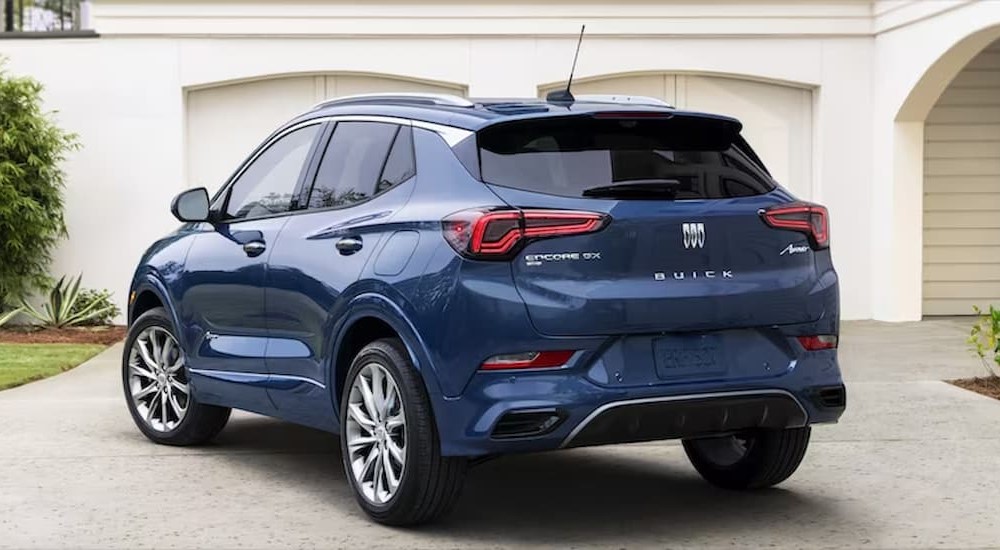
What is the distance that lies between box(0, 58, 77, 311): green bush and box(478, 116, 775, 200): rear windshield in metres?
10.5

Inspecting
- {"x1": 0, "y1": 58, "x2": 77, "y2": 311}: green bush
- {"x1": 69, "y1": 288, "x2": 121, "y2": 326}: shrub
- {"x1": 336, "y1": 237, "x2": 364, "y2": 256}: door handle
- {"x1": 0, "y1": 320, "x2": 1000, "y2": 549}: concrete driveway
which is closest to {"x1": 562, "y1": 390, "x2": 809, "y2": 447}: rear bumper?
{"x1": 0, "y1": 320, "x2": 1000, "y2": 549}: concrete driveway

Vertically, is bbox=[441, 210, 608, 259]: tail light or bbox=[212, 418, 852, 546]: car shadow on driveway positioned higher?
bbox=[441, 210, 608, 259]: tail light

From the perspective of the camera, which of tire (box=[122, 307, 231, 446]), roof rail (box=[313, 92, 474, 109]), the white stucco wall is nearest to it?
roof rail (box=[313, 92, 474, 109])

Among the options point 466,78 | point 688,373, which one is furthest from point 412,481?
point 466,78

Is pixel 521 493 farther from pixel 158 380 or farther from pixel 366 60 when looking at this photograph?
pixel 366 60

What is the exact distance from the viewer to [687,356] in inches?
233

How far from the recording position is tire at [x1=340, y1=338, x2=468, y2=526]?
598cm

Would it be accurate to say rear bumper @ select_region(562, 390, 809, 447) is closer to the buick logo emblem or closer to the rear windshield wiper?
the buick logo emblem

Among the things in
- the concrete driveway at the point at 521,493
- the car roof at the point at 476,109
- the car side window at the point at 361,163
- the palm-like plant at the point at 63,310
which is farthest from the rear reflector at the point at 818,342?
the palm-like plant at the point at 63,310

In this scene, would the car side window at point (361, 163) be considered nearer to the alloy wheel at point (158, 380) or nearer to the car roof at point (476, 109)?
the car roof at point (476, 109)

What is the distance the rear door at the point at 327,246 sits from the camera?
6492mm

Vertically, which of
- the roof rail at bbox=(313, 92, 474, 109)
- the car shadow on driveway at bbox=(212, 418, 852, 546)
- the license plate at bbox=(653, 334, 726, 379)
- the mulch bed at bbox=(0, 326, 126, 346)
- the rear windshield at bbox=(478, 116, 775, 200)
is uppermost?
the roof rail at bbox=(313, 92, 474, 109)

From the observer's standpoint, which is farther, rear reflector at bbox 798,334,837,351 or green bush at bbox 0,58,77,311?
green bush at bbox 0,58,77,311

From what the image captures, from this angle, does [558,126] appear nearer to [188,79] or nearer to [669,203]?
[669,203]
